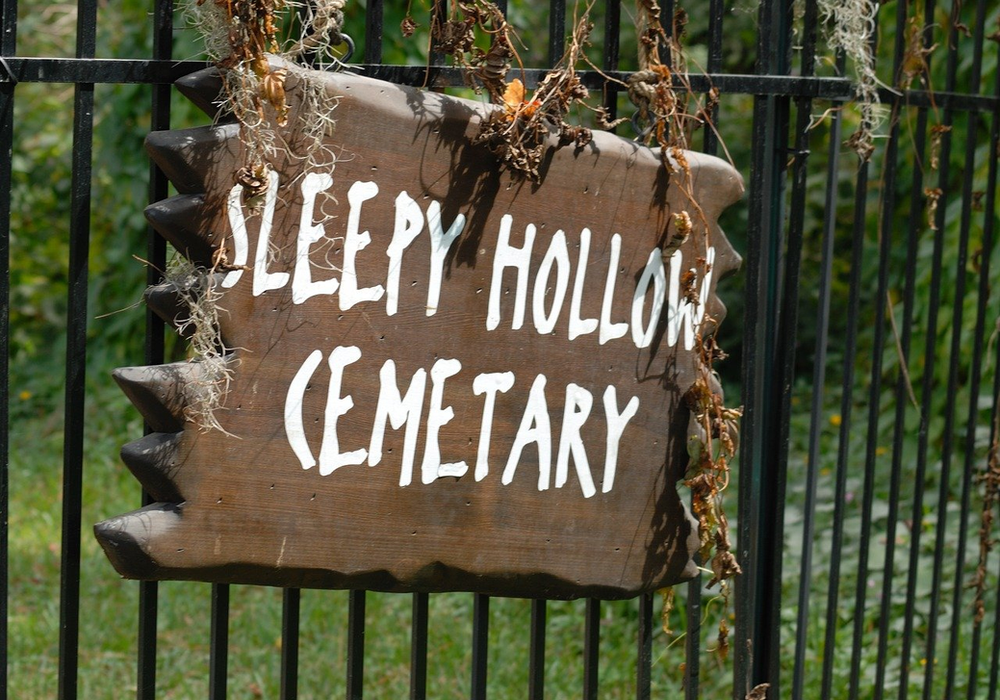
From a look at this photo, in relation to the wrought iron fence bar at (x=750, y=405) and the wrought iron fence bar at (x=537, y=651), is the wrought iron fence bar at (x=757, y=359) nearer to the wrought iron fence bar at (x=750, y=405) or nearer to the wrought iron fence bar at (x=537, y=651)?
the wrought iron fence bar at (x=750, y=405)

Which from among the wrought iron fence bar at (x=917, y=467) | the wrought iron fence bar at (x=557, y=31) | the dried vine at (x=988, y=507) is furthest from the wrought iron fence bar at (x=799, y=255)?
the dried vine at (x=988, y=507)

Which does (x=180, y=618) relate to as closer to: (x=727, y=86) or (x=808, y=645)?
(x=808, y=645)

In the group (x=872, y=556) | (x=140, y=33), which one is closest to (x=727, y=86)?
(x=872, y=556)

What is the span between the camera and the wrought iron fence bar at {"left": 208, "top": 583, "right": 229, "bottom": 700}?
1.57m

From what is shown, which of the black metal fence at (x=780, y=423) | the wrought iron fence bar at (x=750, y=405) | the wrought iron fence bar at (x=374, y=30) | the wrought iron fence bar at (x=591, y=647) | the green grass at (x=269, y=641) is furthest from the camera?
the green grass at (x=269, y=641)

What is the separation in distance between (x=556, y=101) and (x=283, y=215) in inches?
18.1

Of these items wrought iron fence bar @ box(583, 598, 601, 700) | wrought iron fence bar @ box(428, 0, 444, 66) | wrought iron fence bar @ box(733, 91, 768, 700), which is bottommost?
wrought iron fence bar @ box(583, 598, 601, 700)

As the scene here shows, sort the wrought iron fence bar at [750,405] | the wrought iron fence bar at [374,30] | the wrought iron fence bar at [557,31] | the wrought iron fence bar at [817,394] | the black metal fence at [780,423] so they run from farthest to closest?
the wrought iron fence bar at [817,394], the wrought iron fence bar at [750,405], the wrought iron fence bar at [557,31], the wrought iron fence bar at [374,30], the black metal fence at [780,423]

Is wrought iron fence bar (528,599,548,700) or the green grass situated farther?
the green grass

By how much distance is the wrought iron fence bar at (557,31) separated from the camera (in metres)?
1.74

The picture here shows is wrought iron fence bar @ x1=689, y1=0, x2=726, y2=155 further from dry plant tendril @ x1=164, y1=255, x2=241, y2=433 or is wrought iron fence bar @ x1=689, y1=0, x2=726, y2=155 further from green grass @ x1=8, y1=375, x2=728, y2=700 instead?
green grass @ x1=8, y1=375, x2=728, y2=700

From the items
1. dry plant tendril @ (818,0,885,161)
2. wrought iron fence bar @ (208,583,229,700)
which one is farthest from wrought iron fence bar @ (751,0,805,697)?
wrought iron fence bar @ (208,583,229,700)

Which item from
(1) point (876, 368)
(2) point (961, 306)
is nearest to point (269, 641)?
(1) point (876, 368)

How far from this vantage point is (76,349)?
1504mm
